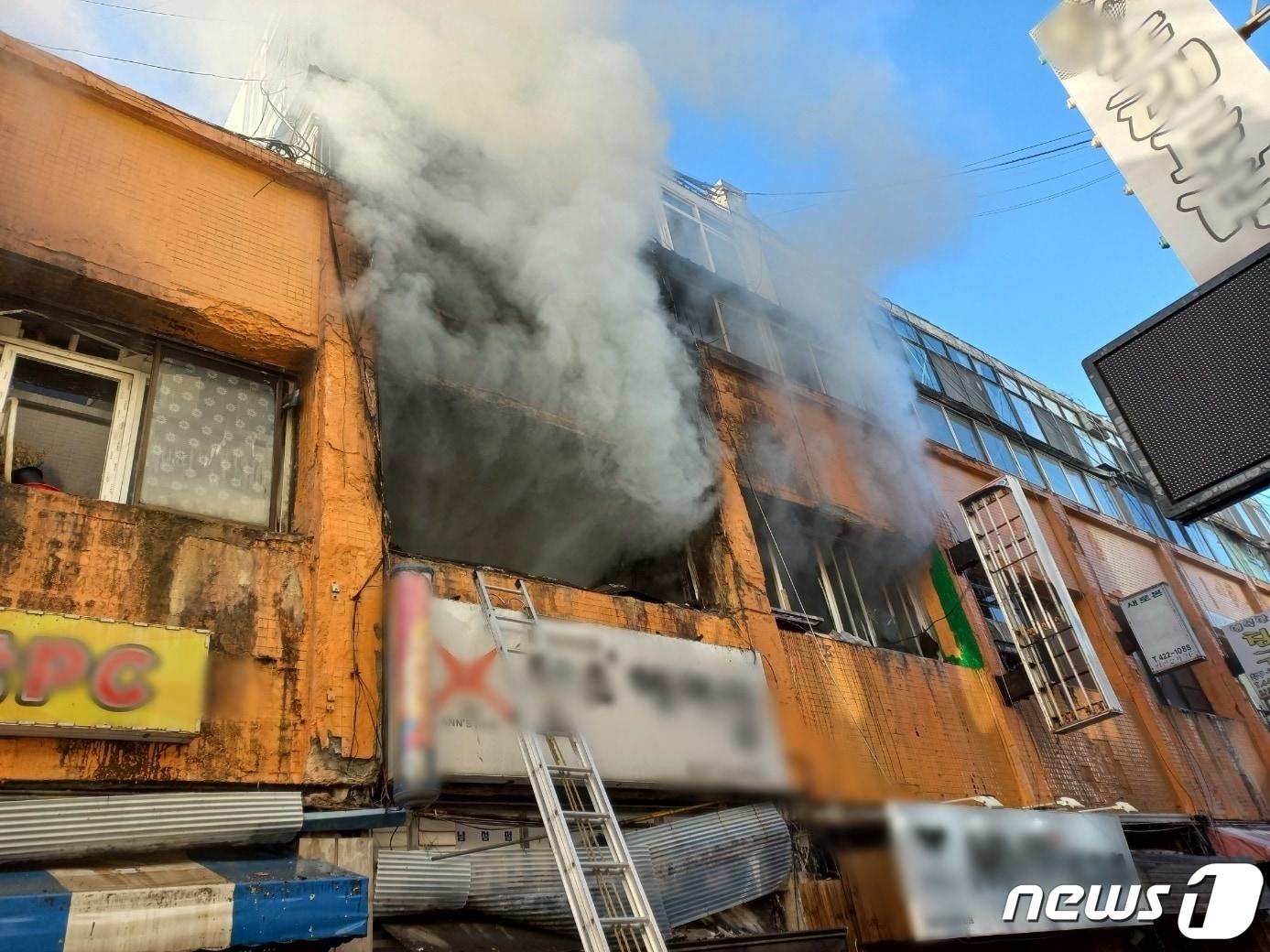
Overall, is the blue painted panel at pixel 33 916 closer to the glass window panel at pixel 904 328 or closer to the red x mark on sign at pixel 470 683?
the red x mark on sign at pixel 470 683

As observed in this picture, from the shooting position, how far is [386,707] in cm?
547

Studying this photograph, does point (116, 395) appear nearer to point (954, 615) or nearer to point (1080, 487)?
point (954, 615)

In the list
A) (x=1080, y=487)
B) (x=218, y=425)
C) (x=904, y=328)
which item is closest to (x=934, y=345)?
(x=904, y=328)

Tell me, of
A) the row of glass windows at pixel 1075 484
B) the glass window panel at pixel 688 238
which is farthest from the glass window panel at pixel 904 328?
the glass window panel at pixel 688 238

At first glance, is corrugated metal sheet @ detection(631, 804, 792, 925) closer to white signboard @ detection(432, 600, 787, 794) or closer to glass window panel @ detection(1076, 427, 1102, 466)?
white signboard @ detection(432, 600, 787, 794)

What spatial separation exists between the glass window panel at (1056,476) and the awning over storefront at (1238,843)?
22.2ft

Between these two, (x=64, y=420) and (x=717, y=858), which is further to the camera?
(x=717, y=858)

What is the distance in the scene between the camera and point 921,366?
1525cm

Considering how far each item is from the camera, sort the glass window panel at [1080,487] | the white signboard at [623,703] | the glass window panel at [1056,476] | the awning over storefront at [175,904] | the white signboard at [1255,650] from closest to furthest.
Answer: the awning over storefront at [175,904]
the white signboard at [623,703]
the white signboard at [1255,650]
the glass window panel at [1056,476]
the glass window panel at [1080,487]

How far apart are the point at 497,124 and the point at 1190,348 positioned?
6.77 metres

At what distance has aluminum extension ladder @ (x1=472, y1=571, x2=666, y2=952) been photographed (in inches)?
171

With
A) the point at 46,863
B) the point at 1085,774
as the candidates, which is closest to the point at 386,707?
the point at 46,863

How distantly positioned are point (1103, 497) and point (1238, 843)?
8389 millimetres

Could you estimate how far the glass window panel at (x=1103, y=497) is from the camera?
17250 mm
